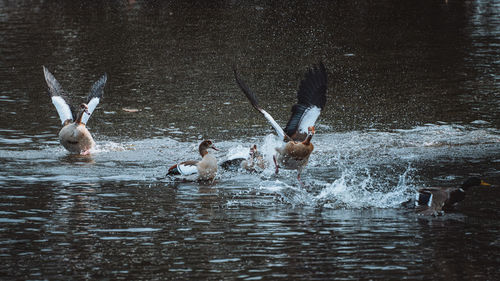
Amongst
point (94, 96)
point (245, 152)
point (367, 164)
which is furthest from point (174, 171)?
point (94, 96)

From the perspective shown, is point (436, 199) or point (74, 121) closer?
point (436, 199)

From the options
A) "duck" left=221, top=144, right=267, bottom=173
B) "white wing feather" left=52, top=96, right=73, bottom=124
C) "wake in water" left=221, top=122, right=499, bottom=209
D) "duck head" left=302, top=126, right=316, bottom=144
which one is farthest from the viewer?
"white wing feather" left=52, top=96, right=73, bottom=124

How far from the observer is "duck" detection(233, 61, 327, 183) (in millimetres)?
12758

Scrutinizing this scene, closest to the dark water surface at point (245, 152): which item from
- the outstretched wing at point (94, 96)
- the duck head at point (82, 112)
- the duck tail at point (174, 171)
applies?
the duck tail at point (174, 171)

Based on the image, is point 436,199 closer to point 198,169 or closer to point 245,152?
point 198,169

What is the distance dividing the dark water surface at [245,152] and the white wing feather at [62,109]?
1.80ft

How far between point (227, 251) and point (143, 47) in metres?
18.9

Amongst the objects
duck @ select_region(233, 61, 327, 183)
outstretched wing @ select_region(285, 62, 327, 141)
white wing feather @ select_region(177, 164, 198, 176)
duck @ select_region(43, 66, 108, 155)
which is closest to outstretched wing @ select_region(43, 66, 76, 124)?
duck @ select_region(43, 66, 108, 155)

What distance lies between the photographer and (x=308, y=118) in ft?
43.4

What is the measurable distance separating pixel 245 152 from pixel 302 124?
1.05 meters

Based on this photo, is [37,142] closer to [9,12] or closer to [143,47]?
[143,47]

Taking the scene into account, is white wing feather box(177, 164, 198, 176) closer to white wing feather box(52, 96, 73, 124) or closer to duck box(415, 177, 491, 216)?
duck box(415, 177, 491, 216)

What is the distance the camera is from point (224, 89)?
66.0 ft

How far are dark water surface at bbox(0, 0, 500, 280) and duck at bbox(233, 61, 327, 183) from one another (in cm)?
36
